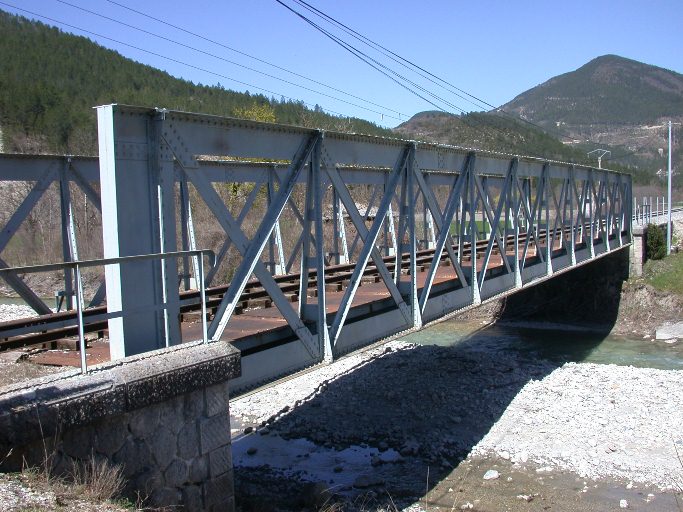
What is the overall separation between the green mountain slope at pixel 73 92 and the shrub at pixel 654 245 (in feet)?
84.1

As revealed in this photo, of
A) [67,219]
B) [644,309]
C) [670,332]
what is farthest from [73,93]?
[67,219]

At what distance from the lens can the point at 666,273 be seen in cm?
2988

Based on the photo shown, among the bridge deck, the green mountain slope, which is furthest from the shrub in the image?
the green mountain slope

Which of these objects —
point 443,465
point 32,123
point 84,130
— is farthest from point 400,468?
point 32,123

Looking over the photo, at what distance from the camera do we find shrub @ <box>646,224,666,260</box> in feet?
101

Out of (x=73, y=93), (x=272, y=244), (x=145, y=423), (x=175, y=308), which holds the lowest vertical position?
(x=145, y=423)

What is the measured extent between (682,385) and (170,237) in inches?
642

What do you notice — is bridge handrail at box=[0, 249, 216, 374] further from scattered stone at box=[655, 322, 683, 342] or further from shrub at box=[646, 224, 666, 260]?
shrub at box=[646, 224, 666, 260]

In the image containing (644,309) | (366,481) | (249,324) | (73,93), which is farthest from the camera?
(73,93)

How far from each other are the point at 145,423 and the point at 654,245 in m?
29.7

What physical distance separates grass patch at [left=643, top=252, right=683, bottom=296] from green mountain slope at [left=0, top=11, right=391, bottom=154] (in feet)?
86.8

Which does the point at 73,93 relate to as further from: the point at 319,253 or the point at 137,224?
the point at 137,224

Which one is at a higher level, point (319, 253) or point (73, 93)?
point (73, 93)

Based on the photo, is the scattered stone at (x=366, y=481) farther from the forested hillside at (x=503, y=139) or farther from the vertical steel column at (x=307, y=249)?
the forested hillside at (x=503, y=139)
